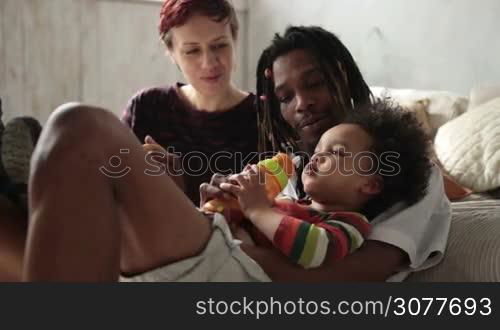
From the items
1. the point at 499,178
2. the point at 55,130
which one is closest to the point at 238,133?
the point at 499,178

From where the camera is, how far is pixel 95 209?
82 cm

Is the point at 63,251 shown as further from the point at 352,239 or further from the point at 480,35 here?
the point at 480,35

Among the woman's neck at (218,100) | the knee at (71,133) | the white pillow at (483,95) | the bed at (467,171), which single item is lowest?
the bed at (467,171)

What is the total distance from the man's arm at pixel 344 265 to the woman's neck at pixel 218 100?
87cm

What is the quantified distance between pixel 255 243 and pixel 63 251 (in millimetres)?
397

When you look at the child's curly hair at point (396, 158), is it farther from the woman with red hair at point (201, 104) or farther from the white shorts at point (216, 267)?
the woman with red hair at point (201, 104)

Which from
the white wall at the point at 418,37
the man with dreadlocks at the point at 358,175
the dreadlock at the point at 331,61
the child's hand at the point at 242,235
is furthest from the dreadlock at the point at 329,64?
the white wall at the point at 418,37

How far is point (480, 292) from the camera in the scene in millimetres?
1068

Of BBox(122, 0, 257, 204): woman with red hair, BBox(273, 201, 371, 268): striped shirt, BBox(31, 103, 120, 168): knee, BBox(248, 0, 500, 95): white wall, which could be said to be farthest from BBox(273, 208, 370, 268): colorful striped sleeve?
BBox(248, 0, 500, 95): white wall

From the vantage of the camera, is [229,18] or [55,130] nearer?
[55,130]

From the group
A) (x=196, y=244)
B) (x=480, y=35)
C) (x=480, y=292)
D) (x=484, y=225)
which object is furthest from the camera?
(x=480, y=35)

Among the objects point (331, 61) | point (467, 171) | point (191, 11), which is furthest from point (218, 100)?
point (467, 171)

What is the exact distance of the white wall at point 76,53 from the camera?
101 inches

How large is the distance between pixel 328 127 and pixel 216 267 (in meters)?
0.50
